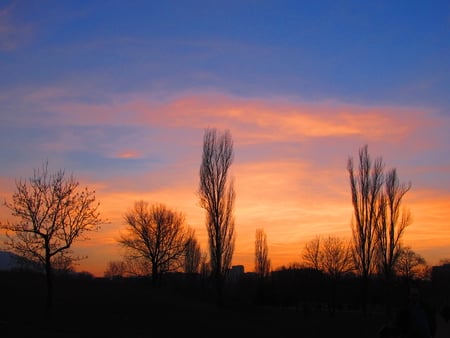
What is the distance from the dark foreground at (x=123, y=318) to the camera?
24156 millimetres

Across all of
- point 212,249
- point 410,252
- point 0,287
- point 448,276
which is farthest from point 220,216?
point 448,276

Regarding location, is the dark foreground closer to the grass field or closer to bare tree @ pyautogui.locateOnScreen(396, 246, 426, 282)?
the grass field

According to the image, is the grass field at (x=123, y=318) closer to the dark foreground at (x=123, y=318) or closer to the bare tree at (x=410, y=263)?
the dark foreground at (x=123, y=318)

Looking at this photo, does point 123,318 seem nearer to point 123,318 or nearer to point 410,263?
point 123,318

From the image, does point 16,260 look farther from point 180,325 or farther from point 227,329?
point 227,329

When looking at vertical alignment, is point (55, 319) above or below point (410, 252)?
below

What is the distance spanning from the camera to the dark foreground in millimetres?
24156

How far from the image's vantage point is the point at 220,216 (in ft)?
144

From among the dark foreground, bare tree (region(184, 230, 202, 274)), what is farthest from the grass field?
bare tree (region(184, 230, 202, 274))

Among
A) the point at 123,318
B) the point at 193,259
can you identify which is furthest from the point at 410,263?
the point at 123,318

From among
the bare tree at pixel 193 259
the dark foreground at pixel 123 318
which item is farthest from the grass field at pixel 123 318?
the bare tree at pixel 193 259

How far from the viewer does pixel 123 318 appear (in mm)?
30172

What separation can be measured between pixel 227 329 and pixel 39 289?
40.8ft

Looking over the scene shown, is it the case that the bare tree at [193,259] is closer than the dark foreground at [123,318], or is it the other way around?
the dark foreground at [123,318]
